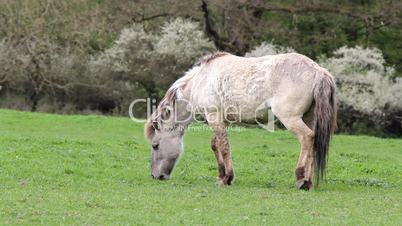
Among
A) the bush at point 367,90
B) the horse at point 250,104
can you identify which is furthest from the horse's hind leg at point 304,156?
the bush at point 367,90

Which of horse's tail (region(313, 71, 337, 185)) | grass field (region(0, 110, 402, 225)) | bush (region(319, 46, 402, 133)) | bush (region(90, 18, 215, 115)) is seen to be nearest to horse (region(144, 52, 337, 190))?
horse's tail (region(313, 71, 337, 185))

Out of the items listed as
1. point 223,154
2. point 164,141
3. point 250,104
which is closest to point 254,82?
point 250,104

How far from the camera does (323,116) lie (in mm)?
10898

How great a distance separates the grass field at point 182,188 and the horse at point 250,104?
43 centimetres

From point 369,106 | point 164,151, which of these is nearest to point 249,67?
point 164,151

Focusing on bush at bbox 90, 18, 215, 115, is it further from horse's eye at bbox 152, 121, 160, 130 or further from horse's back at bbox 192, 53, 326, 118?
horse's back at bbox 192, 53, 326, 118

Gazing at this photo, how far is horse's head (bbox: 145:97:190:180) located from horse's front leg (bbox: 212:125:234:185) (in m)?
0.65

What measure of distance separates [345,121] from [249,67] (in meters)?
16.4

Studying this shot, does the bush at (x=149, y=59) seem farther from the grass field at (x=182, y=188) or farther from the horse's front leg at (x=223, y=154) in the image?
the horse's front leg at (x=223, y=154)

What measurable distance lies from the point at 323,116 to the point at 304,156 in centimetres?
63

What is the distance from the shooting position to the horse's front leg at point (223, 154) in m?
11.9

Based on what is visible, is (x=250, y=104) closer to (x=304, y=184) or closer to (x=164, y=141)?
(x=304, y=184)

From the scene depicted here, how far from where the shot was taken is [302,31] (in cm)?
3173

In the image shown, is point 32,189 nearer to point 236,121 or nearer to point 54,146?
Answer: point 236,121
